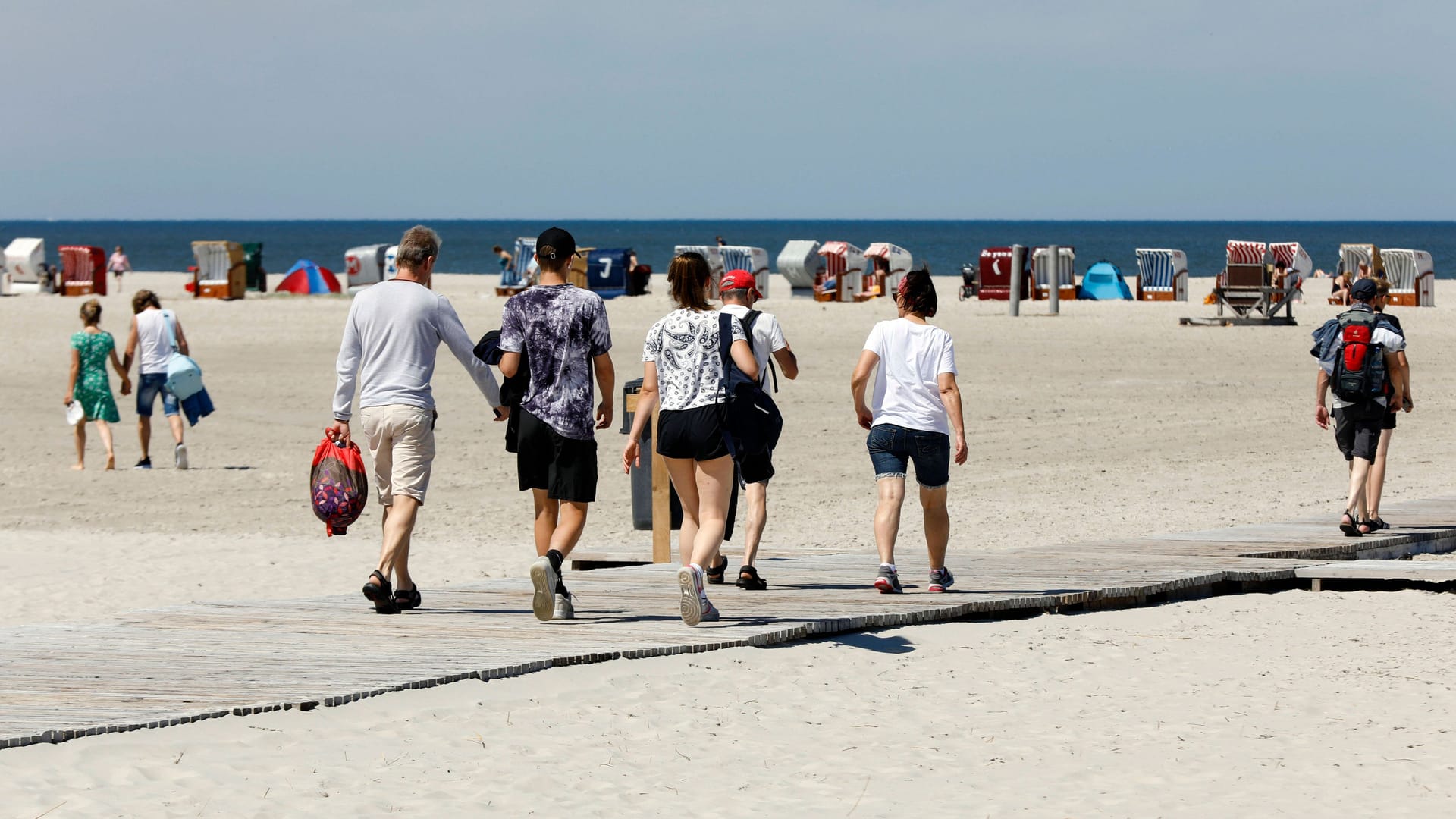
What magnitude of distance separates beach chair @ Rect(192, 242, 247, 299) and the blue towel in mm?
22918

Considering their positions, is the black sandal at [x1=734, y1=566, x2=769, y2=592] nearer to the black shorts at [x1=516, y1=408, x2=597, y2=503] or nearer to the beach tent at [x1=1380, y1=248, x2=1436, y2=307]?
the black shorts at [x1=516, y1=408, x2=597, y2=503]

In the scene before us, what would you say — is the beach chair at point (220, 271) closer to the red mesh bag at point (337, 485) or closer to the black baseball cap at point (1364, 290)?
the black baseball cap at point (1364, 290)

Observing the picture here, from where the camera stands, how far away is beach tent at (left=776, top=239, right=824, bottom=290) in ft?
124

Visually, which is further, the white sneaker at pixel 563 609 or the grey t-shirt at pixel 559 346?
the white sneaker at pixel 563 609

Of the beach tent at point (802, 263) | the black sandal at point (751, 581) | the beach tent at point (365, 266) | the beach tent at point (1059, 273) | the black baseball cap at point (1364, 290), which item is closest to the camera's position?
the black sandal at point (751, 581)

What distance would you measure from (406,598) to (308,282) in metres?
34.1

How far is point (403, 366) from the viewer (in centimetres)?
640

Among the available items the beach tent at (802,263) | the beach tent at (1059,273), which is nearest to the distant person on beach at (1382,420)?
the beach tent at (1059,273)

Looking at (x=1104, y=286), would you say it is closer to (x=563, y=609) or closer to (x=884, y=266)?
(x=884, y=266)

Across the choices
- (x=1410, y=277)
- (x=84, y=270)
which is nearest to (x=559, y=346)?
(x=1410, y=277)

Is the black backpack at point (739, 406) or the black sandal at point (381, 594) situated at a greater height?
the black backpack at point (739, 406)

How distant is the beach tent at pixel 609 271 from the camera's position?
3634 centimetres

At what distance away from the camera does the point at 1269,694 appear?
6191 mm

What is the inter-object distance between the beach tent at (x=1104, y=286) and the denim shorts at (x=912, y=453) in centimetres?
3096
